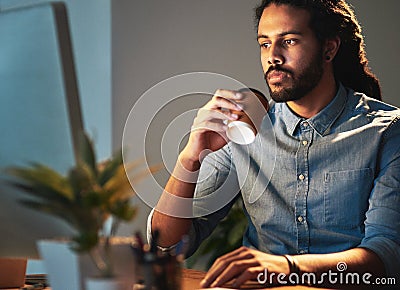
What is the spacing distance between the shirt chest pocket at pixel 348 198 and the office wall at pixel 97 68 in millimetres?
2078

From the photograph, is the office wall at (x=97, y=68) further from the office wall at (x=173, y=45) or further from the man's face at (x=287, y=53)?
the man's face at (x=287, y=53)

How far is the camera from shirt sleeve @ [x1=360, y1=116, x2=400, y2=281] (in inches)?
66.9

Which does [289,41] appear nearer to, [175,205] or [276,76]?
[276,76]

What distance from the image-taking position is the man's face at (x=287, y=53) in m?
2.11

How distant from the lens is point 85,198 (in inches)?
35.8

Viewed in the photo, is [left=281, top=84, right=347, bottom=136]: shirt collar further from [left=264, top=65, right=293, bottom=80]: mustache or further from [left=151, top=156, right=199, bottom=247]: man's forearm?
[left=151, top=156, right=199, bottom=247]: man's forearm

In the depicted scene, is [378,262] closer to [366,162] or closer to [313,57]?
[366,162]

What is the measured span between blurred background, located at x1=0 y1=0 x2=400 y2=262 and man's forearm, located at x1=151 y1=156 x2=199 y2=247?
64.7 inches

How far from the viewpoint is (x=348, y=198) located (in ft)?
6.35

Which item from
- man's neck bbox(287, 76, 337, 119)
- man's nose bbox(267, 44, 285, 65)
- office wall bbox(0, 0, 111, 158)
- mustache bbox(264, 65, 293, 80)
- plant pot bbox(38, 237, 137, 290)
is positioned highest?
office wall bbox(0, 0, 111, 158)

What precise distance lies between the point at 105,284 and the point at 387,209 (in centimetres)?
109

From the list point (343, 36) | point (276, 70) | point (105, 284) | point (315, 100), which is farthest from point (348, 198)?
point (105, 284)

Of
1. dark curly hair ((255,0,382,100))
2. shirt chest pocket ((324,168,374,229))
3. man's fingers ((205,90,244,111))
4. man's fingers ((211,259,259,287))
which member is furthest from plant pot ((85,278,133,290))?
dark curly hair ((255,0,382,100))

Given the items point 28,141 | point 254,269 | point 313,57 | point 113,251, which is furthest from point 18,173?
point 313,57
